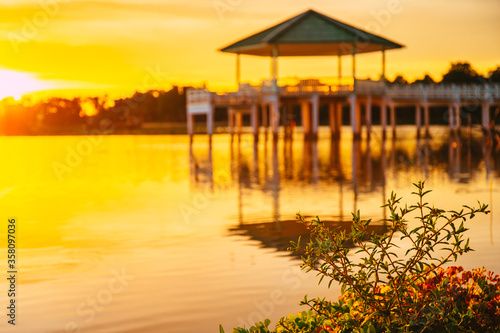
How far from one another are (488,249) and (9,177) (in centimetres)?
2204

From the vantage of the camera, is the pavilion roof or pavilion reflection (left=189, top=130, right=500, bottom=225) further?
the pavilion roof

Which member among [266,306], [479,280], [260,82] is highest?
[260,82]

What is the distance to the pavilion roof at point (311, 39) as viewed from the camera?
4753 centimetres

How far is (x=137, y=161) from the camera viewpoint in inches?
1463

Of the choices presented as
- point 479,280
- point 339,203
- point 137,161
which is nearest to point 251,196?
point 339,203

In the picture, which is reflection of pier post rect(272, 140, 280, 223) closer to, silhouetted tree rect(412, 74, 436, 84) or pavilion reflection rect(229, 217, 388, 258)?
pavilion reflection rect(229, 217, 388, 258)

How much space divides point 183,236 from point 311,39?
118 feet

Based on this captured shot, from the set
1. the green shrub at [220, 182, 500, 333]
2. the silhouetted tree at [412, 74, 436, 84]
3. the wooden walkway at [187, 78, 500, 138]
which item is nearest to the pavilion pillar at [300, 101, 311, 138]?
the wooden walkway at [187, 78, 500, 138]

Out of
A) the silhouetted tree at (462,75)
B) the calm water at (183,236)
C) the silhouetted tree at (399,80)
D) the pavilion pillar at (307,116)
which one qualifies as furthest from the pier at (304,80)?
the silhouetted tree at (399,80)

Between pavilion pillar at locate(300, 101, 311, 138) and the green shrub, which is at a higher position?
pavilion pillar at locate(300, 101, 311, 138)

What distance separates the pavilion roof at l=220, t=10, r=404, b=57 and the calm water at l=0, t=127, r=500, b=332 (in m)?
20.0

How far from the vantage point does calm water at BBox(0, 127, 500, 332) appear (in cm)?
793

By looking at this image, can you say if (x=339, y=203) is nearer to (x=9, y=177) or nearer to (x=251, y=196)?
(x=251, y=196)

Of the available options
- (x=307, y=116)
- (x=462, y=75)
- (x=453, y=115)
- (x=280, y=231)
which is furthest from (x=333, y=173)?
(x=462, y=75)
